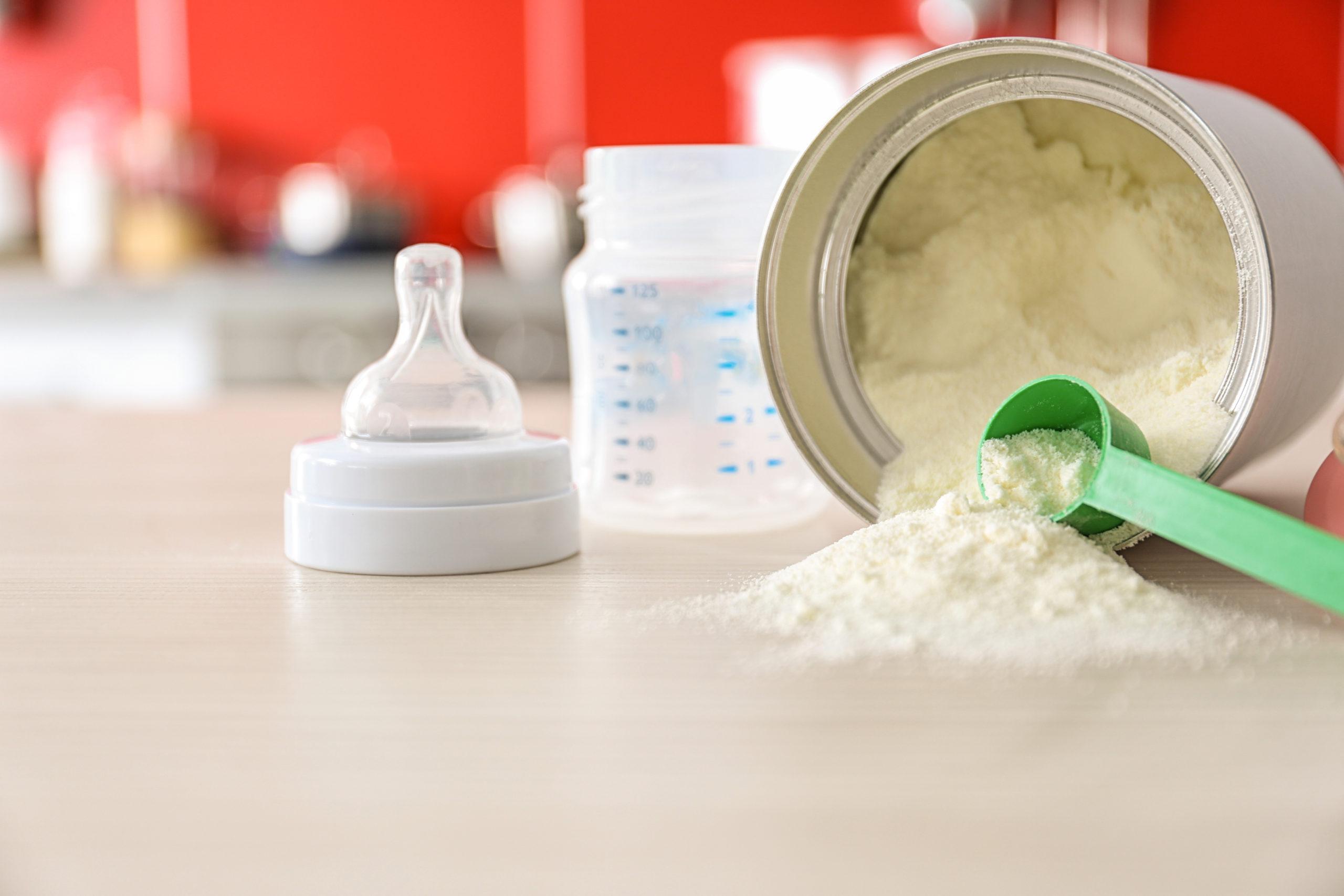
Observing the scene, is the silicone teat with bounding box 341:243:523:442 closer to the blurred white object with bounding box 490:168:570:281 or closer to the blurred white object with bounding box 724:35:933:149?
the blurred white object with bounding box 490:168:570:281

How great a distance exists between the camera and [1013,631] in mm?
460

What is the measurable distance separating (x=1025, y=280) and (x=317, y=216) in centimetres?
197

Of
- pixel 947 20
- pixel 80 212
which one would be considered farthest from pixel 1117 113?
pixel 80 212

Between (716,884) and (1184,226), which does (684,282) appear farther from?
(716,884)

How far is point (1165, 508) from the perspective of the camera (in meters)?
0.48

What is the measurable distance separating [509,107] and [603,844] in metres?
2.75

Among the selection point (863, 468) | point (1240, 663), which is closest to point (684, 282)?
point (863, 468)

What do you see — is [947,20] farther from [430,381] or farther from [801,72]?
[430,381]

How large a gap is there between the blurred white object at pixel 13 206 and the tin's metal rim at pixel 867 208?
2.51 meters

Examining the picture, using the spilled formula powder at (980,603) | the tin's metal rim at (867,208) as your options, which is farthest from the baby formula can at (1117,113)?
the spilled formula powder at (980,603)

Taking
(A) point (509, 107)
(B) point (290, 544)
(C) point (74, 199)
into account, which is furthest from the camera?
(A) point (509, 107)

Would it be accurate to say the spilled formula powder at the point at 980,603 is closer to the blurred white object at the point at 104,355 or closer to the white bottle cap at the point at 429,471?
the white bottle cap at the point at 429,471

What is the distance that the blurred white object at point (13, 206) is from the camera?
2.67m

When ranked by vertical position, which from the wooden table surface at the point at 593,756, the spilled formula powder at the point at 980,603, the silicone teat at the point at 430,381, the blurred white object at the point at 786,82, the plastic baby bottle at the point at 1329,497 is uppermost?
the blurred white object at the point at 786,82
